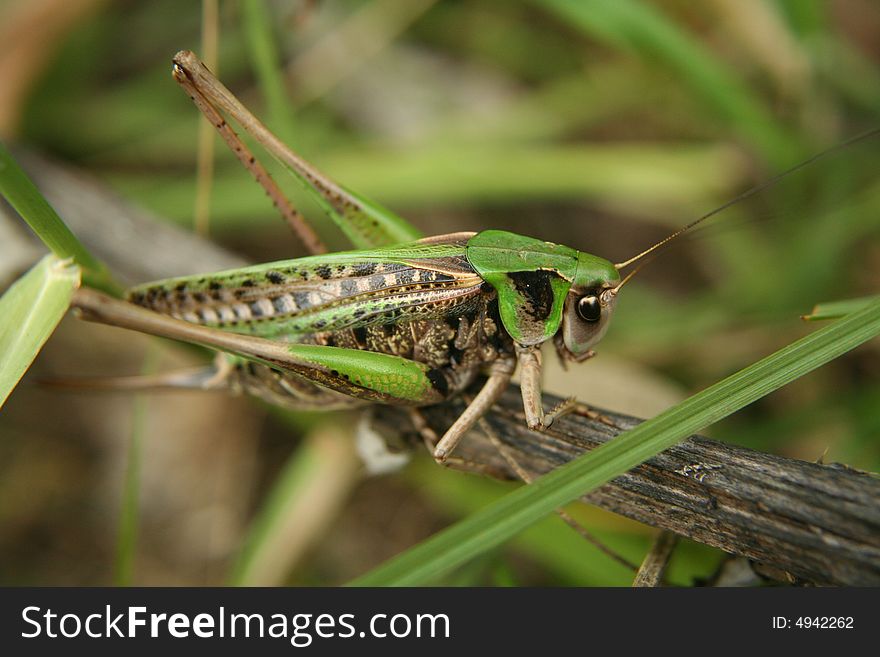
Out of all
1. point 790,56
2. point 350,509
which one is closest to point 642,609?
point 350,509

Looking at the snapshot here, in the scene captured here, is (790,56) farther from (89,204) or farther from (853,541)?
(89,204)

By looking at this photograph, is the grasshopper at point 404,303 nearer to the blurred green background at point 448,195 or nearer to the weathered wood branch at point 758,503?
the weathered wood branch at point 758,503

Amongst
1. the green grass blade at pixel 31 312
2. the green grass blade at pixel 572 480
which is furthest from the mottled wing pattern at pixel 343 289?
the green grass blade at pixel 572 480

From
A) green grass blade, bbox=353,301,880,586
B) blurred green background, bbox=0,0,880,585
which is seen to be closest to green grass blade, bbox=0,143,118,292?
blurred green background, bbox=0,0,880,585

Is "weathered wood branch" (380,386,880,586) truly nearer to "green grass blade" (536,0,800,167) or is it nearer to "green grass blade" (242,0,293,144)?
"green grass blade" (242,0,293,144)

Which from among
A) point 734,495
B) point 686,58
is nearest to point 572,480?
point 734,495

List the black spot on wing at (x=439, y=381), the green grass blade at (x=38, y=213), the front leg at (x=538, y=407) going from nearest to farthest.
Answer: the green grass blade at (x=38, y=213) < the front leg at (x=538, y=407) < the black spot on wing at (x=439, y=381)
